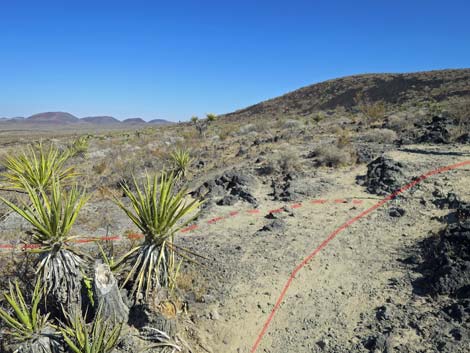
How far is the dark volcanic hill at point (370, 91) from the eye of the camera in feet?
105

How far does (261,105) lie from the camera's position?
52.5 metres

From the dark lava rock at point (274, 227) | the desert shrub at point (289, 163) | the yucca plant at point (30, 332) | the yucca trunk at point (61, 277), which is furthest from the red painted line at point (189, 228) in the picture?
the desert shrub at point (289, 163)

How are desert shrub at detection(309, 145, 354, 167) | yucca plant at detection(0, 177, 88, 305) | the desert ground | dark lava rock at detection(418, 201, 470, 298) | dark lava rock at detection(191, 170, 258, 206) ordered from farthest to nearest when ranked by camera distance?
desert shrub at detection(309, 145, 354, 167), dark lava rock at detection(191, 170, 258, 206), dark lava rock at detection(418, 201, 470, 298), the desert ground, yucca plant at detection(0, 177, 88, 305)

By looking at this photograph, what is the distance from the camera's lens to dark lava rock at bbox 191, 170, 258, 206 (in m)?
8.05

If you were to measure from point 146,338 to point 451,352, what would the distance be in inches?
119

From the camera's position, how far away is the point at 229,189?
8.97 meters

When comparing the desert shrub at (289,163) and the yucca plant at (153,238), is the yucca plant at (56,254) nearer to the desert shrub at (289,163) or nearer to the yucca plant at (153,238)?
the yucca plant at (153,238)

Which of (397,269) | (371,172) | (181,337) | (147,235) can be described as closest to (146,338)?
(181,337)

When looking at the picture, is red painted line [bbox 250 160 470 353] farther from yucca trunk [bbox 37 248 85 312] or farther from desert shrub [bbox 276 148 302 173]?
desert shrub [bbox 276 148 302 173]

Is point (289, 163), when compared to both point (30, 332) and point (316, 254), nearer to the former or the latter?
point (316, 254)

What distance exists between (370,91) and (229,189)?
1489 inches

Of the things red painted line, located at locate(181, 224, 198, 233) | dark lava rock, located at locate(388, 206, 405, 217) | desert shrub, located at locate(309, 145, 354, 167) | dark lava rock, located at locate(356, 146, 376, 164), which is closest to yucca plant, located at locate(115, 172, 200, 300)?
red painted line, located at locate(181, 224, 198, 233)

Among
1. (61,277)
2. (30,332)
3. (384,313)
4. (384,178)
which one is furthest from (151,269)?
(384,178)

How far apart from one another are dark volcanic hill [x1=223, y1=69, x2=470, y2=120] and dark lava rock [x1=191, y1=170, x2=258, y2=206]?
82.9ft
